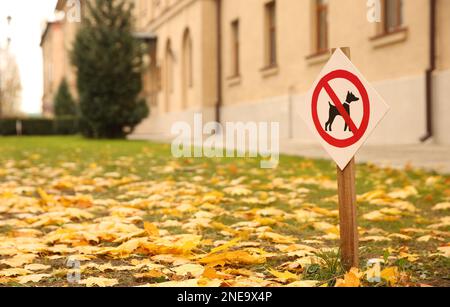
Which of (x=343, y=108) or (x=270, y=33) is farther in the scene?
(x=270, y=33)

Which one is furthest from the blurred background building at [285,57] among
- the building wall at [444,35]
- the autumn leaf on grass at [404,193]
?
the autumn leaf on grass at [404,193]

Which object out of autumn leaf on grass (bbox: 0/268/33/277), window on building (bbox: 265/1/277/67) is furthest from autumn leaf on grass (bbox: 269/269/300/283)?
window on building (bbox: 265/1/277/67)

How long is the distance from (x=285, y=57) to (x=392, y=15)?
5.00 metres

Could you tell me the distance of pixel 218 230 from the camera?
4027mm

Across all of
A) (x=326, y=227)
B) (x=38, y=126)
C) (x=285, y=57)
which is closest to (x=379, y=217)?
(x=326, y=227)

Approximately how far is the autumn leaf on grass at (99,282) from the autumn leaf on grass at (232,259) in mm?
454

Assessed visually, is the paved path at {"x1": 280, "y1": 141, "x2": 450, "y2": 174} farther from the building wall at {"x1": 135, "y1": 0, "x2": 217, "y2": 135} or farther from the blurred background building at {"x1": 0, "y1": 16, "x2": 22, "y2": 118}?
the blurred background building at {"x1": 0, "y1": 16, "x2": 22, "y2": 118}

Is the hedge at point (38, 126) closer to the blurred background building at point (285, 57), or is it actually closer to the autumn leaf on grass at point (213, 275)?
the blurred background building at point (285, 57)

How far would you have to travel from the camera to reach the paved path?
8234 millimetres

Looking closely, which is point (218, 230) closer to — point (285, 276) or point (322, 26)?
point (285, 276)

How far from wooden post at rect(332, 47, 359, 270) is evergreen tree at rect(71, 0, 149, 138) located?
18.3 m

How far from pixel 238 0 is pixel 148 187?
1518cm

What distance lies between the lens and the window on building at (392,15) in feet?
40.4
